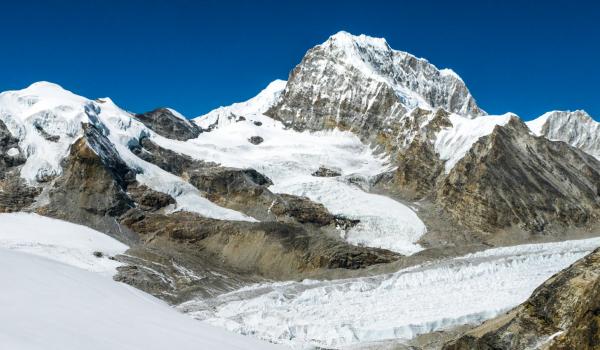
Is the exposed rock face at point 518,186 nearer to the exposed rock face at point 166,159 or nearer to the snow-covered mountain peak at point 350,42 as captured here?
the exposed rock face at point 166,159

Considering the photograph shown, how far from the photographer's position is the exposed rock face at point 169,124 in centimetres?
12988

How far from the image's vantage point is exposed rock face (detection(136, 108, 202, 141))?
12988 cm

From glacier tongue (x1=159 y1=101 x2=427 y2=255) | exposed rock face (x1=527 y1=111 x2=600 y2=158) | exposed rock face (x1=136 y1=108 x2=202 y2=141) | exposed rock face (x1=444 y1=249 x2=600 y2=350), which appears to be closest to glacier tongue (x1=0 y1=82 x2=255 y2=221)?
glacier tongue (x1=159 y1=101 x2=427 y2=255)

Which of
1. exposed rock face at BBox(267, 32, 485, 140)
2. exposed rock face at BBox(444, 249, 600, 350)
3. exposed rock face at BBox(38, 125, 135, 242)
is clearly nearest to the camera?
exposed rock face at BBox(444, 249, 600, 350)

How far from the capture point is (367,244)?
83.8 m

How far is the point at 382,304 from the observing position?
45250 millimetres

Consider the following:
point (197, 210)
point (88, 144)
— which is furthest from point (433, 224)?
point (88, 144)

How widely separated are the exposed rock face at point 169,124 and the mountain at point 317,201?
56 cm

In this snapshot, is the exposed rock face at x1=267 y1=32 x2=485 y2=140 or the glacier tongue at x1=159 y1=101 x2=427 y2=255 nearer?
the glacier tongue at x1=159 y1=101 x2=427 y2=255

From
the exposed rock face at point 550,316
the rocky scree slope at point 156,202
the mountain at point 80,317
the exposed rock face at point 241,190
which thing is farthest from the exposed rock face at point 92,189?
the mountain at point 80,317

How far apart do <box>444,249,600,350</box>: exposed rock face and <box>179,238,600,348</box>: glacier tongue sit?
15.5m

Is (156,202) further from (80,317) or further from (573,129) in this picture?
(573,129)

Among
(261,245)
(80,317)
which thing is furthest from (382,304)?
(80,317)

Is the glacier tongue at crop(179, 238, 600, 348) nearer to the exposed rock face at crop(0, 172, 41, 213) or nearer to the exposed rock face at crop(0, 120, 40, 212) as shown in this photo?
the exposed rock face at crop(0, 172, 41, 213)
